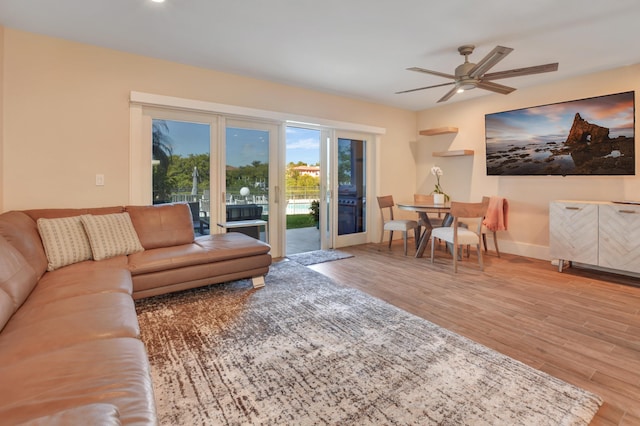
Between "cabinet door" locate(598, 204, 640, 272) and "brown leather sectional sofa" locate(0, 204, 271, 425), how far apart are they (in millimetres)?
3835

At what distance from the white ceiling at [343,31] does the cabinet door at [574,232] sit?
1.74 m

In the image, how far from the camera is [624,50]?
3.40 meters

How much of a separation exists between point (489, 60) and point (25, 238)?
158 inches

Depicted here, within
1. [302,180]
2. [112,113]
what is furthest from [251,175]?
[112,113]

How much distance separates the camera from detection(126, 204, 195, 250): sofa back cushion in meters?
3.21

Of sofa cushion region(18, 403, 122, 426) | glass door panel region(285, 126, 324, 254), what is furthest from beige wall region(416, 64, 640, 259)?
sofa cushion region(18, 403, 122, 426)

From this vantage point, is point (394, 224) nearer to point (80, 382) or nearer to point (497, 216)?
point (497, 216)

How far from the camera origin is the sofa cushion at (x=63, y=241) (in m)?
2.52

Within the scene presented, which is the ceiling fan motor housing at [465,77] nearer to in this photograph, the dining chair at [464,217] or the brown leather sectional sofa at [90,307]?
the dining chair at [464,217]

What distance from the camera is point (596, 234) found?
3.70m

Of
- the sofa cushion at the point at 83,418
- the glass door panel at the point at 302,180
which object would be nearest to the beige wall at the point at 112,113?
the glass door panel at the point at 302,180

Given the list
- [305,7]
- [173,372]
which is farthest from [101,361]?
[305,7]

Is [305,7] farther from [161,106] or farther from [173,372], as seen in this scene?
Answer: [173,372]

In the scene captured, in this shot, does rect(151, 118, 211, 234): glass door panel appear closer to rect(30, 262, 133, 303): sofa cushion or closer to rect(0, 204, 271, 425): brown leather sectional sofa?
rect(0, 204, 271, 425): brown leather sectional sofa
